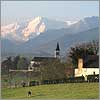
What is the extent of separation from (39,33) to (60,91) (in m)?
0.54

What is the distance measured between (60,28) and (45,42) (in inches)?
8.7

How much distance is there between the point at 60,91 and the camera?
104 inches

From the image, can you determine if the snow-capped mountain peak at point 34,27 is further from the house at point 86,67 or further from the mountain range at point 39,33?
the house at point 86,67

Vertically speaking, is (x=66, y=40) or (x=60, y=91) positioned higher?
(x=66, y=40)

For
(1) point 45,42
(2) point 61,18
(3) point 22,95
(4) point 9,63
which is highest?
(2) point 61,18

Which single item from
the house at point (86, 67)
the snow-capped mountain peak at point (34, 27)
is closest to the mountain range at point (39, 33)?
the snow-capped mountain peak at point (34, 27)

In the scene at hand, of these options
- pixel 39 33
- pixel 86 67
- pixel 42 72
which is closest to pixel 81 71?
pixel 86 67

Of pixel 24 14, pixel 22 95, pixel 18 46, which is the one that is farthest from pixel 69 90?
pixel 24 14

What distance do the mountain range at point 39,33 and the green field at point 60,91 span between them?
13.0 inches

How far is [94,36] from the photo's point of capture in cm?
267

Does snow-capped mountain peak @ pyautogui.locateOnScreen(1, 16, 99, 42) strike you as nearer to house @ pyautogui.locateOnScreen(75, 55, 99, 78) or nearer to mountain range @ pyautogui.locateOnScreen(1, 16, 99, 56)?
mountain range @ pyautogui.locateOnScreen(1, 16, 99, 56)

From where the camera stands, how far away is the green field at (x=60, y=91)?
253cm

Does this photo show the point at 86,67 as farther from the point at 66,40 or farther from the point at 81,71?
the point at 66,40

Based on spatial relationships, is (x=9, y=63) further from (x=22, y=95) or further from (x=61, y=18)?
(x=61, y=18)
